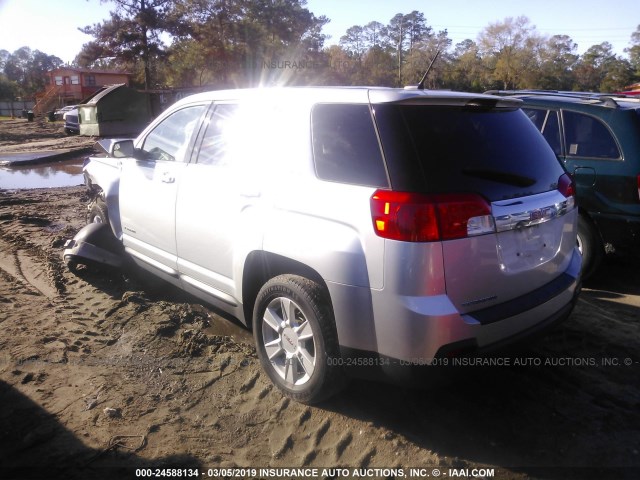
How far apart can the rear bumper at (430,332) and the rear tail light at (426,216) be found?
319 mm

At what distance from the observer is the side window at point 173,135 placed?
13.7 ft

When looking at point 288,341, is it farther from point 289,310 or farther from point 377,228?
point 377,228

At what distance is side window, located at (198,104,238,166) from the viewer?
3.75 meters

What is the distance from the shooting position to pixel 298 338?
3.10 metres

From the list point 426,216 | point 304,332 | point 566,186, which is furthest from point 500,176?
point 304,332

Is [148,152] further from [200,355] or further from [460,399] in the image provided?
[460,399]

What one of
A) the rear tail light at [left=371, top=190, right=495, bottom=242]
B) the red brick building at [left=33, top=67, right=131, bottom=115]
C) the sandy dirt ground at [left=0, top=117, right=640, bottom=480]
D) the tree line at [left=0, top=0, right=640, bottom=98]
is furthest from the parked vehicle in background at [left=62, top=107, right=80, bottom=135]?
the rear tail light at [left=371, top=190, right=495, bottom=242]

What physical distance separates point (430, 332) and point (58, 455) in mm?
2101

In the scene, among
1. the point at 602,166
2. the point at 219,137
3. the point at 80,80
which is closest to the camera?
the point at 219,137

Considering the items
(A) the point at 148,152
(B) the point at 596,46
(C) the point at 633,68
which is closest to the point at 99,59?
(A) the point at 148,152

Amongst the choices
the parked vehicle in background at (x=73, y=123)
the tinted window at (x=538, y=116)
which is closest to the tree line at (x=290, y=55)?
the parked vehicle in background at (x=73, y=123)

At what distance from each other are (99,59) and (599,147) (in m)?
44.1

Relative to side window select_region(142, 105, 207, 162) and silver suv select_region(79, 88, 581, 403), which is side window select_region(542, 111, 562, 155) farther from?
side window select_region(142, 105, 207, 162)

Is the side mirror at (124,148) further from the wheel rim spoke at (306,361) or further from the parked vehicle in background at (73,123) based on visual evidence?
the parked vehicle in background at (73,123)
